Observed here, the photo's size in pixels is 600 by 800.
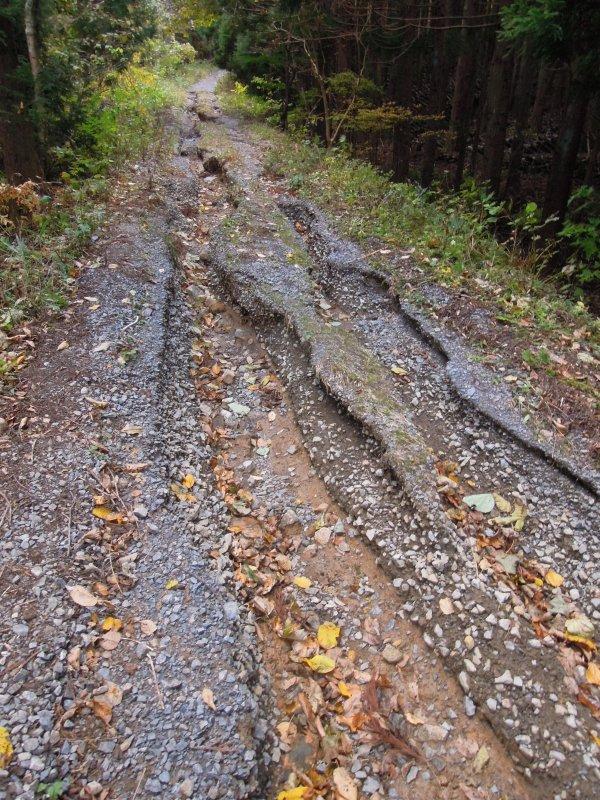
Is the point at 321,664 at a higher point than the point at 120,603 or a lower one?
Result: lower

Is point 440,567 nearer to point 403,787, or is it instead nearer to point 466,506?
point 466,506

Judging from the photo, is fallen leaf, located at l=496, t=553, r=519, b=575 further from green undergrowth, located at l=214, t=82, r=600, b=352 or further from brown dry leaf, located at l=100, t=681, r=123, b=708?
green undergrowth, located at l=214, t=82, r=600, b=352

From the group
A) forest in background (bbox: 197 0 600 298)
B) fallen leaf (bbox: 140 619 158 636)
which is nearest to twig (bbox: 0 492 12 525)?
fallen leaf (bbox: 140 619 158 636)

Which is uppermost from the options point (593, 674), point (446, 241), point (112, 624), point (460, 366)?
point (446, 241)

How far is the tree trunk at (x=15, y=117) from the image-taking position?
294 inches

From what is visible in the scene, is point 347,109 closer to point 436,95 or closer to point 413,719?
point 436,95

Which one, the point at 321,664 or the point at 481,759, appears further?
the point at 321,664

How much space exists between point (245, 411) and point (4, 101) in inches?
248

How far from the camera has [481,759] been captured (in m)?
2.84

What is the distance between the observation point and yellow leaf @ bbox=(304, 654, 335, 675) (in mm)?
3279

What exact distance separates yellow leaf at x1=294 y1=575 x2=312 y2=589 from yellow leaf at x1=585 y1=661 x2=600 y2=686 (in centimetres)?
185

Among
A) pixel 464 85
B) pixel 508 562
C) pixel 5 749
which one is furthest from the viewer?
pixel 464 85

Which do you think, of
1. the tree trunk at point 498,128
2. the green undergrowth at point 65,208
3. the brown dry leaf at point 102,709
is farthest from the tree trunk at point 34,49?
the brown dry leaf at point 102,709

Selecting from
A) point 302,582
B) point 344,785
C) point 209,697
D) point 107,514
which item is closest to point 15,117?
point 107,514
